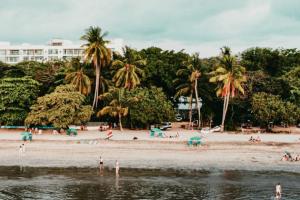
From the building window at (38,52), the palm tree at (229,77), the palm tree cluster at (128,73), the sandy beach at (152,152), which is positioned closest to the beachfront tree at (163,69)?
the palm tree cluster at (128,73)

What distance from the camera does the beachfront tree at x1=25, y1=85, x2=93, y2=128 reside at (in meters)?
67.1

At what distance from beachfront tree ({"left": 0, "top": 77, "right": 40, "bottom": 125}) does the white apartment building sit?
9456 cm

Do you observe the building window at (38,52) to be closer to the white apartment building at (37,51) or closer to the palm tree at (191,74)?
the white apartment building at (37,51)

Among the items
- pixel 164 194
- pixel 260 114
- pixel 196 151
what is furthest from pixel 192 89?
pixel 164 194

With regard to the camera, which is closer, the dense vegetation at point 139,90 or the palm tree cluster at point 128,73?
the dense vegetation at point 139,90

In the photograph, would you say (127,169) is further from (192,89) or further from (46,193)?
(192,89)

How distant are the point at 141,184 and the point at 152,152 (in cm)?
1589

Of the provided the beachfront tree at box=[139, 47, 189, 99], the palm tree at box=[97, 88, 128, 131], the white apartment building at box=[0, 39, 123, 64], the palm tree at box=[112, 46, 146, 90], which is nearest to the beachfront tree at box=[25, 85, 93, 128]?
the palm tree at box=[97, 88, 128, 131]

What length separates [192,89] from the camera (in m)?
81.8

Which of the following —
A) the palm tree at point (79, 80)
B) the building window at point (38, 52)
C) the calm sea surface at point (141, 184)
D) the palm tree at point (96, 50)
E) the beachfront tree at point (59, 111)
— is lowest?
the calm sea surface at point (141, 184)

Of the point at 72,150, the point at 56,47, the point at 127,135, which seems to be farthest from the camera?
the point at 56,47

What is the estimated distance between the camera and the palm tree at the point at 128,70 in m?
79.0

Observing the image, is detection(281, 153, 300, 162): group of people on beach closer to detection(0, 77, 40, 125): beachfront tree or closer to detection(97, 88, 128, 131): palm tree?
detection(97, 88, 128, 131): palm tree

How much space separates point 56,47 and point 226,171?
133m
